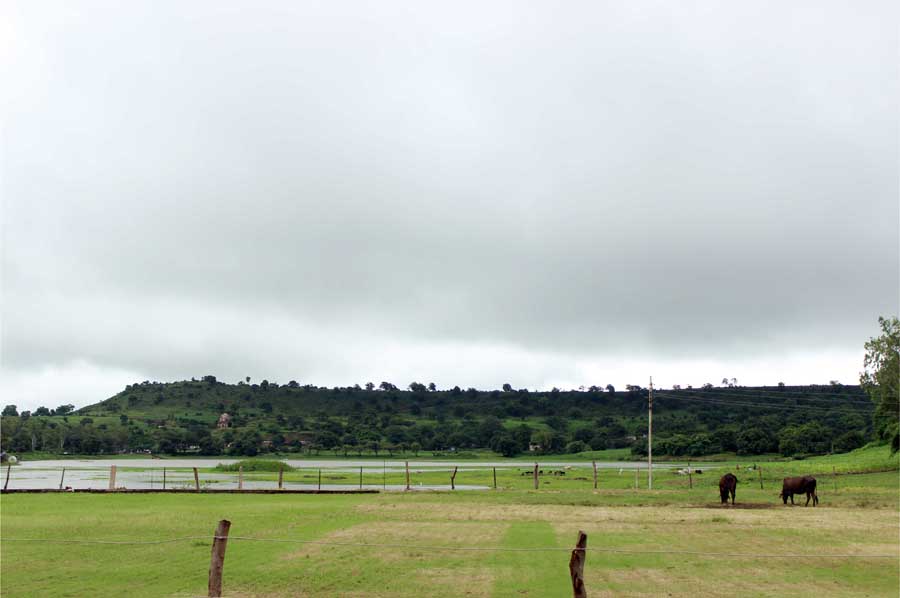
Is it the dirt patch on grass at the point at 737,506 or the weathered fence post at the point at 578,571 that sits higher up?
the weathered fence post at the point at 578,571

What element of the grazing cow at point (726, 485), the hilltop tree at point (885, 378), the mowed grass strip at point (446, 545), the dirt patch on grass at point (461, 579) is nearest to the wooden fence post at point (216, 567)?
the mowed grass strip at point (446, 545)

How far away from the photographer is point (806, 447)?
124875 millimetres

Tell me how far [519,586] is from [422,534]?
10061mm

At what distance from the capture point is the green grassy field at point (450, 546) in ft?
56.6

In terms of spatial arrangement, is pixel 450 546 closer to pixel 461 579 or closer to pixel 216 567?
pixel 461 579

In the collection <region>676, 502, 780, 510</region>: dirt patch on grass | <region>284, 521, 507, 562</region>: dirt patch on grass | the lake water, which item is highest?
<region>284, 521, 507, 562</region>: dirt patch on grass

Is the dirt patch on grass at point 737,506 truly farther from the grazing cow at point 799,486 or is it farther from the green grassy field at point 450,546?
the grazing cow at point 799,486

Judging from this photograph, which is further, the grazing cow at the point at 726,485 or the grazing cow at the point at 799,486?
the grazing cow at the point at 799,486

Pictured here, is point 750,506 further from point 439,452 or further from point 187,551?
point 439,452

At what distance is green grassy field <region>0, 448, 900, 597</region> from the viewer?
56.6ft

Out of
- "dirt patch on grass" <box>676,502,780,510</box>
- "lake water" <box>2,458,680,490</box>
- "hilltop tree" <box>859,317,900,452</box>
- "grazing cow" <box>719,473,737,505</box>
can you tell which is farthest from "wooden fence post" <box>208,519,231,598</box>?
"hilltop tree" <box>859,317,900,452</box>

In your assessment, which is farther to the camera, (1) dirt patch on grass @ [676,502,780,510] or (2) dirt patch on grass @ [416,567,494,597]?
(1) dirt patch on grass @ [676,502,780,510]

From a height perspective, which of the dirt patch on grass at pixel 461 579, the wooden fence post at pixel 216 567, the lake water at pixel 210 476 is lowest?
the lake water at pixel 210 476

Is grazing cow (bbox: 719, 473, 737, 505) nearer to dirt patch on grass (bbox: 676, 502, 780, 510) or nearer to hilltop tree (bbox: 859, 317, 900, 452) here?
dirt patch on grass (bbox: 676, 502, 780, 510)
